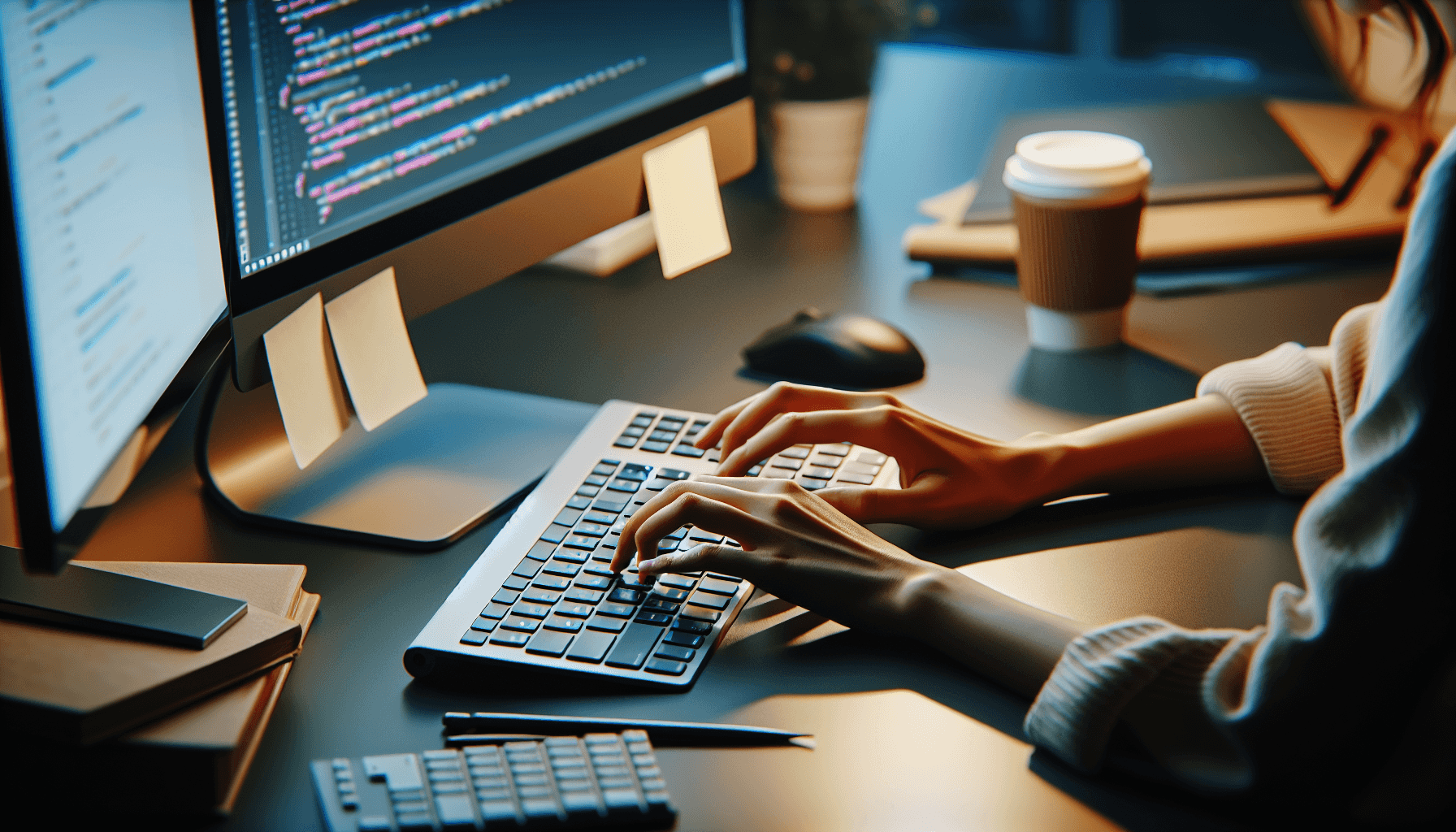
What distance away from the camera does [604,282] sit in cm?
123

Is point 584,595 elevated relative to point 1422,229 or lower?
lower

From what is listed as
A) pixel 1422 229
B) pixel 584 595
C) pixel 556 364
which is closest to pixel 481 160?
pixel 556 364

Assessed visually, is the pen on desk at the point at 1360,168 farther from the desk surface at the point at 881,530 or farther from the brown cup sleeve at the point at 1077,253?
the brown cup sleeve at the point at 1077,253

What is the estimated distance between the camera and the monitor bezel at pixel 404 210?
65cm

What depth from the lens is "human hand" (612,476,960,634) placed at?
2.19ft

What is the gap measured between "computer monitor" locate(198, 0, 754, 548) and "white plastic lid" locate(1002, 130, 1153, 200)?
0.29 m

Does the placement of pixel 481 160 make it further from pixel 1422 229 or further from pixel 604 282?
pixel 1422 229

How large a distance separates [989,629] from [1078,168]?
486mm

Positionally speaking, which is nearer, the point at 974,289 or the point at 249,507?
the point at 249,507

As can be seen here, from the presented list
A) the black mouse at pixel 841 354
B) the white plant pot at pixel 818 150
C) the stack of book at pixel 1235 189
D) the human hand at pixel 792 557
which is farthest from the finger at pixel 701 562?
the white plant pot at pixel 818 150

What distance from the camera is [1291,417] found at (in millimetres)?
828

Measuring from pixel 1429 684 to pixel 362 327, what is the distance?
24.7 inches

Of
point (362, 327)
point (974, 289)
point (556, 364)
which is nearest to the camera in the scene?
point (362, 327)

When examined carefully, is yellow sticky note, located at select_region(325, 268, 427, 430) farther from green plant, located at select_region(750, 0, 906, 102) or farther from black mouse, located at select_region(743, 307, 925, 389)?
green plant, located at select_region(750, 0, 906, 102)
